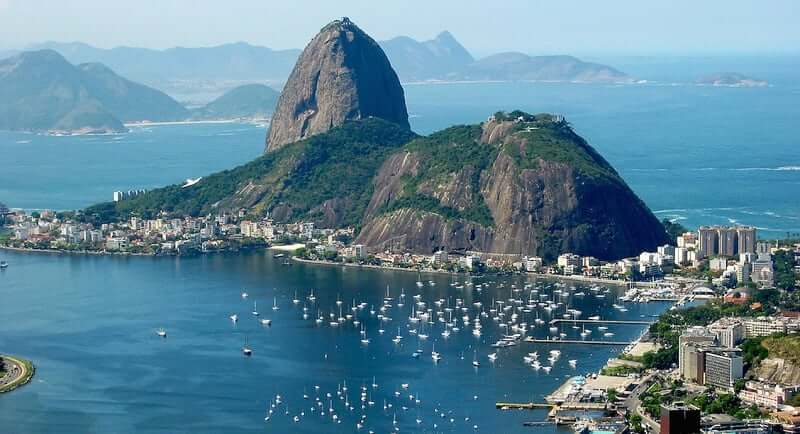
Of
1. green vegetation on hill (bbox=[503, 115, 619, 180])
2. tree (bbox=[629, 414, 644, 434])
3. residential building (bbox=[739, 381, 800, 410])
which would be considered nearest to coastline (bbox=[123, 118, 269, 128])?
green vegetation on hill (bbox=[503, 115, 619, 180])

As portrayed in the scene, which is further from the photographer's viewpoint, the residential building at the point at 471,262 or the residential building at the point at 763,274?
the residential building at the point at 471,262

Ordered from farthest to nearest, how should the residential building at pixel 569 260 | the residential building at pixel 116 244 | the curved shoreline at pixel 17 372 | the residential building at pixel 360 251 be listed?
the residential building at pixel 116 244 < the residential building at pixel 360 251 < the residential building at pixel 569 260 < the curved shoreline at pixel 17 372

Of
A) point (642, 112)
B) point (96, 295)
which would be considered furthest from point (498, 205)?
point (642, 112)

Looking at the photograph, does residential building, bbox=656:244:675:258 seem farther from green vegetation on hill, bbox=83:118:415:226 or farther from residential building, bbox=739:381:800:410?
residential building, bbox=739:381:800:410

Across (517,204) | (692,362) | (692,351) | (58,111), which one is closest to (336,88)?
(517,204)

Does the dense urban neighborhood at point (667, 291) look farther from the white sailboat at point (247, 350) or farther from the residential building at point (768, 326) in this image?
the white sailboat at point (247, 350)

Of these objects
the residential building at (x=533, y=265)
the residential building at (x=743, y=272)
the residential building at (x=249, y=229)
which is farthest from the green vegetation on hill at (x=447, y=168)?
the residential building at (x=743, y=272)
